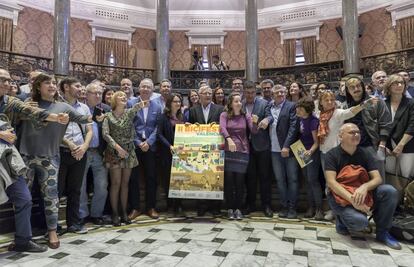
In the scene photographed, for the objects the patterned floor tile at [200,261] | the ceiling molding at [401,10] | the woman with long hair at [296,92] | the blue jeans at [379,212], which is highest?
the ceiling molding at [401,10]

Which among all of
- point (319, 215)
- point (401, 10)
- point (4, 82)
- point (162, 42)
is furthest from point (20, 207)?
point (401, 10)

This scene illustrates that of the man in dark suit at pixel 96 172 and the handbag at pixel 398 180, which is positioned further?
the man in dark suit at pixel 96 172

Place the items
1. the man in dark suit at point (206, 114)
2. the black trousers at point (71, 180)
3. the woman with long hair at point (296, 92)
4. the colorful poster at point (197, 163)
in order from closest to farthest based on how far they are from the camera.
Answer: the black trousers at point (71, 180) → the colorful poster at point (197, 163) → the man in dark suit at point (206, 114) → the woman with long hair at point (296, 92)

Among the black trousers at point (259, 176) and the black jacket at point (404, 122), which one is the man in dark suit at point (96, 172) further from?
the black jacket at point (404, 122)

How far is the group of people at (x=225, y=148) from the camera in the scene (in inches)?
114

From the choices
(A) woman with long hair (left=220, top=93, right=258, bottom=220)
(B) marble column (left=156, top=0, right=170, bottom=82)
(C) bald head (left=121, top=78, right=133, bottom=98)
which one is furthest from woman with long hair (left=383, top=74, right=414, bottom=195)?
(B) marble column (left=156, top=0, right=170, bottom=82)

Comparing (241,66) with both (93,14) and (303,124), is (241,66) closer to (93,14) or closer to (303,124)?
(93,14)

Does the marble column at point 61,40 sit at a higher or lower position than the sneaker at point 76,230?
higher

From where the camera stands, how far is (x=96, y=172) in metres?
3.62

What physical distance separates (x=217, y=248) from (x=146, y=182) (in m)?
A: 1.48

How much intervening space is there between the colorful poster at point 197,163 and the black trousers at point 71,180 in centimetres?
103

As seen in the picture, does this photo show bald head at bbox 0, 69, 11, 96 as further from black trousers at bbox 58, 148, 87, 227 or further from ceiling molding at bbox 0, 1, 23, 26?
ceiling molding at bbox 0, 1, 23, 26

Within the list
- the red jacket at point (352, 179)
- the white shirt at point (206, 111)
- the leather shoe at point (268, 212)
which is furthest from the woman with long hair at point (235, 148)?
the red jacket at point (352, 179)

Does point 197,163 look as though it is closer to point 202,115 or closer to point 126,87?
point 202,115
